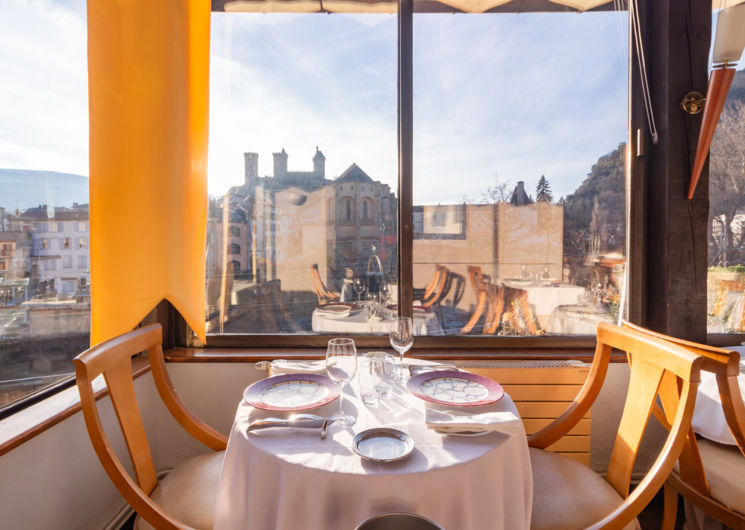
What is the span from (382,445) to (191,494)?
64cm

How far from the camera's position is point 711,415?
1312 millimetres

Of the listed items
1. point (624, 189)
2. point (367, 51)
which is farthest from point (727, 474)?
point (367, 51)

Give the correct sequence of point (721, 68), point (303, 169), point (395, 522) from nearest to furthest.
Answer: point (395, 522) < point (721, 68) < point (303, 169)

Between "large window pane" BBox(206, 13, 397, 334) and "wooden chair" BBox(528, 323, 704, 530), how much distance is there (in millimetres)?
1019

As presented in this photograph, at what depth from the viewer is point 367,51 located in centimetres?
205

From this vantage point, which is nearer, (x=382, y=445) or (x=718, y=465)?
(x=382, y=445)

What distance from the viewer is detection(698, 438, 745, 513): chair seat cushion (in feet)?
3.74

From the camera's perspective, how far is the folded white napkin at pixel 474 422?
2.97 ft

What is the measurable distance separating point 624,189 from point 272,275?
1874 millimetres

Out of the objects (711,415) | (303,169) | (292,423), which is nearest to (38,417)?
(292,423)

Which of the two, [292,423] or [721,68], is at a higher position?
[721,68]

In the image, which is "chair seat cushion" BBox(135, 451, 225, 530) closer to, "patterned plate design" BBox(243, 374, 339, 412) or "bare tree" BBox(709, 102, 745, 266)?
"patterned plate design" BBox(243, 374, 339, 412)

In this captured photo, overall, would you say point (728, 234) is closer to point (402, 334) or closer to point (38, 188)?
point (402, 334)

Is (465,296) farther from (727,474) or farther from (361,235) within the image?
(727,474)
